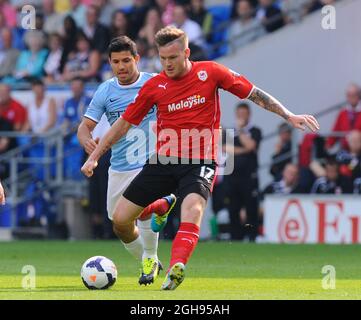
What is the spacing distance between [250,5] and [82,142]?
10.7m

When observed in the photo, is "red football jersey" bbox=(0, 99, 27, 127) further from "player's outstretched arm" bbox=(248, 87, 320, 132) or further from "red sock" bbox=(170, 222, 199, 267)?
"red sock" bbox=(170, 222, 199, 267)

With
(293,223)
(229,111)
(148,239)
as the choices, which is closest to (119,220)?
(148,239)

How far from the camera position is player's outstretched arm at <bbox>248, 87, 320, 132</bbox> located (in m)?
11.2

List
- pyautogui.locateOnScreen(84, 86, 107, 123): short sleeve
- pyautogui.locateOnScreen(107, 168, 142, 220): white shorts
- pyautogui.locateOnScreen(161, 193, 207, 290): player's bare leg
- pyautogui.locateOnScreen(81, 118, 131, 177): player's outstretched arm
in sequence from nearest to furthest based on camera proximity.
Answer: pyautogui.locateOnScreen(161, 193, 207, 290): player's bare leg → pyautogui.locateOnScreen(81, 118, 131, 177): player's outstretched arm → pyautogui.locateOnScreen(84, 86, 107, 123): short sleeve → pyautogui.locateOnScreen(107, 168, 142, 220): white shorts

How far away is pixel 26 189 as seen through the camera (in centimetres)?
2241

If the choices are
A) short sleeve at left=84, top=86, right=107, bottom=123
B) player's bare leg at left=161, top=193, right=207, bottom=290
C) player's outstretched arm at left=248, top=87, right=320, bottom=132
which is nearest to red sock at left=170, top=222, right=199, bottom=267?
player's bare leg at left=161, top=193, right=207, bottom=290

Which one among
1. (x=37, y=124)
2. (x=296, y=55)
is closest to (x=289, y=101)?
(x=296, y=55)

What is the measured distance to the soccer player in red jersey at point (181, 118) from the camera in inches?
446

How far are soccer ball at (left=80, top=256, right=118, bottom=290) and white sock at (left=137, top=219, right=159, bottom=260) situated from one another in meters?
0.93

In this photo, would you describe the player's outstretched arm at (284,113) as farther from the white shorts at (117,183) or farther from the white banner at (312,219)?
the white banner at (312,219)

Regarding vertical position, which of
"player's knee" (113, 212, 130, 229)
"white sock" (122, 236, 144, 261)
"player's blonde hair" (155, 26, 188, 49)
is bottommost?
"white sock" (122, 236, 144, 261)

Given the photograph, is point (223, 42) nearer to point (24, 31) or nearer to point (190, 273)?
point (24, 31)

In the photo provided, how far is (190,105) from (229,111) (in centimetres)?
1074

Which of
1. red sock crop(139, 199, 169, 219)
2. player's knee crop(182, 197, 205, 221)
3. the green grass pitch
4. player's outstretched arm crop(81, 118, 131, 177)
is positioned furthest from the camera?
red sock crop(139, 199, 169, 219)
